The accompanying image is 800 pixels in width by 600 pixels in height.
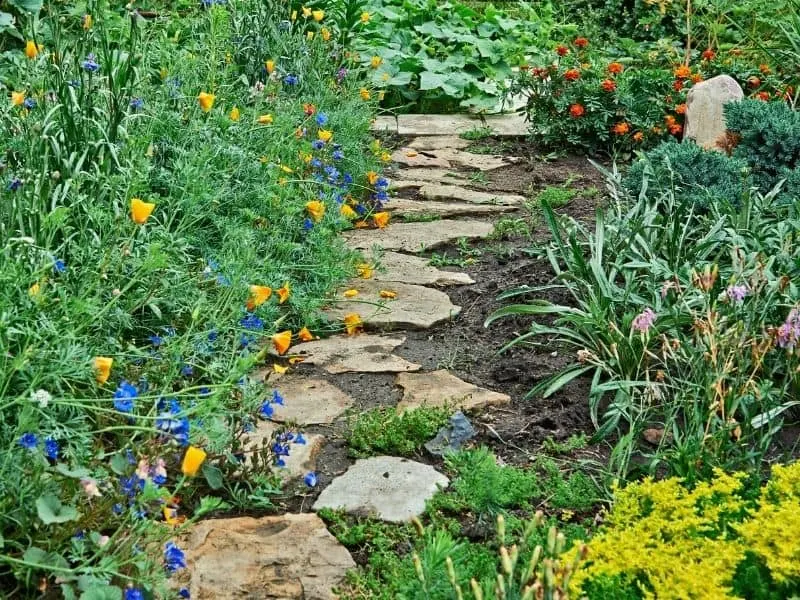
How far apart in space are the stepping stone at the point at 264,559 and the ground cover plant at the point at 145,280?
102mm

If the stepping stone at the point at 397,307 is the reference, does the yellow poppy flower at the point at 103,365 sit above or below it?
above

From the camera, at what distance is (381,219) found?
496 centimetres

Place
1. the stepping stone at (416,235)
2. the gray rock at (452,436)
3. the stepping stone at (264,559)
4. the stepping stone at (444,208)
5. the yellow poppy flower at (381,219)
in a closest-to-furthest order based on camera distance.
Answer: the stepping stone at (264,559), the gray rock at (452,436), the stepping stone at (416,235), the yellow poppy flower at (381,219), the stepping stone at (444,208)

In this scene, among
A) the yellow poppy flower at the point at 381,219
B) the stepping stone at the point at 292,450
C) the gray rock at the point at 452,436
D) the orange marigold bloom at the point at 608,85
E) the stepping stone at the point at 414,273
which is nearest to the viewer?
the stepping stone at the point at 292,450

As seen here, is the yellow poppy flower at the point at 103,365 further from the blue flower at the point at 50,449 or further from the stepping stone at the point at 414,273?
the stepping stone at the point at 414,273

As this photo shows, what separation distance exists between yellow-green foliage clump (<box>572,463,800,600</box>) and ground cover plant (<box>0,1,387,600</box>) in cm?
89

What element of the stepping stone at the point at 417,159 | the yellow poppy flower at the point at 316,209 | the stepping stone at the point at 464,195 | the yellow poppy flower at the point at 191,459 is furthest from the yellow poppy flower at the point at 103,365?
the stepping stone at the point at 417,159

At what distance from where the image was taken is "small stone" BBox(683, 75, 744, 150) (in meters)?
5.69

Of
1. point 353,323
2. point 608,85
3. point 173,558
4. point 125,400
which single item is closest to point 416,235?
point 353,323

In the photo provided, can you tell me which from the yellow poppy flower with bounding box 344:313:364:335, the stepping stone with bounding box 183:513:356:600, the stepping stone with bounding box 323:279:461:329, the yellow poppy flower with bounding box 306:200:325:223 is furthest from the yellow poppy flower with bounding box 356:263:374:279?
the stepping stone with bounding box 183:513:356:600

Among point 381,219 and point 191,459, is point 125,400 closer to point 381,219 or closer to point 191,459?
point 191,459

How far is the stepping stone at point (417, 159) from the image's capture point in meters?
6.09

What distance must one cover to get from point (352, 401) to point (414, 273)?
49.3 inches

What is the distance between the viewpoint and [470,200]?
17.9 ft
